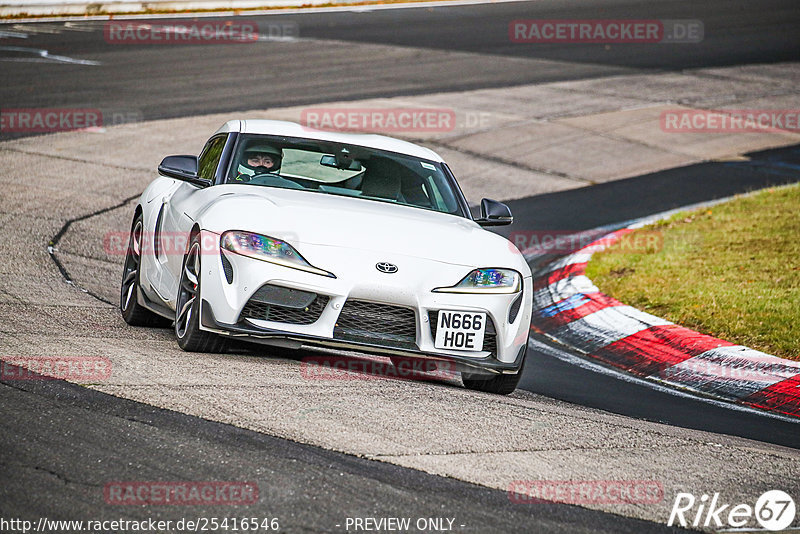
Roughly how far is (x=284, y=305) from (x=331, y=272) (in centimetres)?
31

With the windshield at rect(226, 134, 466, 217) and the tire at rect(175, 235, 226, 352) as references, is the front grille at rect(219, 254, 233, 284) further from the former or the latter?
the windshield at rect(226, 134, 466, 217)

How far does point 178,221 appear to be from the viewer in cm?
713

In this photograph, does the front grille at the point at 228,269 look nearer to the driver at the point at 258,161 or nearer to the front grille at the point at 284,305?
the front grille at the point at 284,305

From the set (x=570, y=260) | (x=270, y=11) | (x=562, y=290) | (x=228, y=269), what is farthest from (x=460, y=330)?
(x=270, y=11)

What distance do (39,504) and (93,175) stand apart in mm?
10920

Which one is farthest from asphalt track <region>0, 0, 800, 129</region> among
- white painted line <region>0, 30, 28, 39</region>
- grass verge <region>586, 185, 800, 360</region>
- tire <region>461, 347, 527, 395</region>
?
tire <region>461, 347, 527, 395</region>

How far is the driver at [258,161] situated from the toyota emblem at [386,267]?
1517mm

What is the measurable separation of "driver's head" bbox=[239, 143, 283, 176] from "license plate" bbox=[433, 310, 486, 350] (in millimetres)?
1879

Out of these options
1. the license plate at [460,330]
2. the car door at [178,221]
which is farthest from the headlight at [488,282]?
the car door at [178,221]

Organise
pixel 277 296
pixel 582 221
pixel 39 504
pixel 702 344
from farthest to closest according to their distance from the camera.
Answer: pixel 582 221 < pixel 702 344 < pixel 277 296 < pixel 39 504

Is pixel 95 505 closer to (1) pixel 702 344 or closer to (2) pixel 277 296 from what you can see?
(2) pixel 277 296

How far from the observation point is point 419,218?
7.06m

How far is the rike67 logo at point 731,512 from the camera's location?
4.45 m

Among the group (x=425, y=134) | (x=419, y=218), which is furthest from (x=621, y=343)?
(x=425, y=134)
